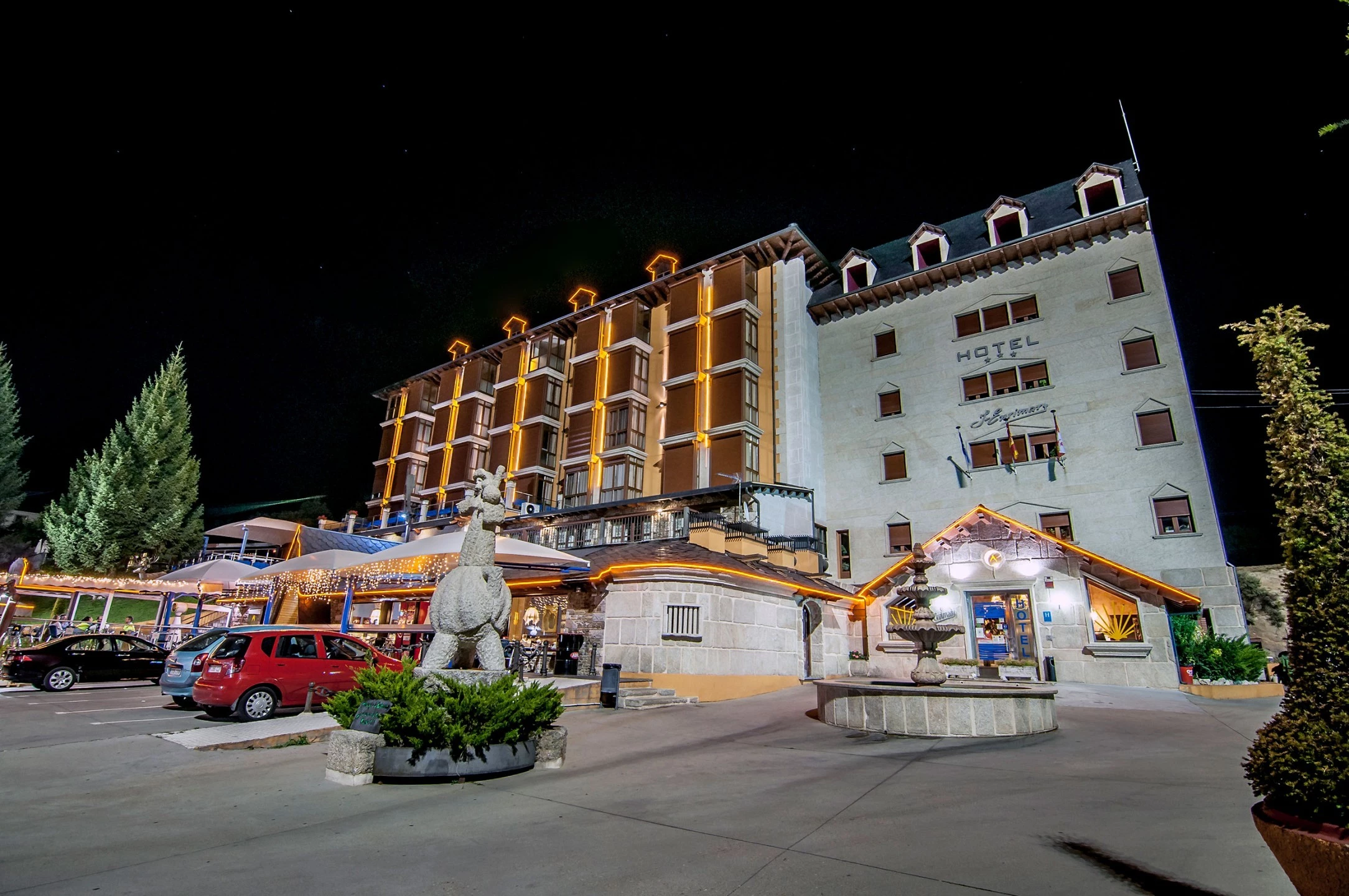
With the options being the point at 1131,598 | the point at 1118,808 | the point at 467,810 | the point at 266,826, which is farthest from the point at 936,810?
the point at 1131,598

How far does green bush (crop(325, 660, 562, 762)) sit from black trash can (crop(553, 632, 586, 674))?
1001 centimetres

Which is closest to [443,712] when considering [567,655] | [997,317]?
[567,655]

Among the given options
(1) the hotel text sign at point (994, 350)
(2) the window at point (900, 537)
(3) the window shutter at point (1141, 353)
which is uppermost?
(1) the hotel text sign at point (994, 350)

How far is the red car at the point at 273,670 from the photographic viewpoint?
1170 cm

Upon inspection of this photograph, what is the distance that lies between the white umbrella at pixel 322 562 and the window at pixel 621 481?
16163 mm

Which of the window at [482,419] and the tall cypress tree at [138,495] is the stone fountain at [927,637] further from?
the tall cypress tree at [138,495]

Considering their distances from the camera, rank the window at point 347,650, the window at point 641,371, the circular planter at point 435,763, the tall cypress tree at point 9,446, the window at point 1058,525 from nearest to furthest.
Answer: the circular planter at point 435,763
the window at point 347,650
the window at point 1058,525
the tall cypress tree at point 9,446
the window at point 641,371

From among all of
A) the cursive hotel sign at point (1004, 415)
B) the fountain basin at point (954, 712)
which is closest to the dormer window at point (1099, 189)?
the cursive hotel sign at point (1004, 415)

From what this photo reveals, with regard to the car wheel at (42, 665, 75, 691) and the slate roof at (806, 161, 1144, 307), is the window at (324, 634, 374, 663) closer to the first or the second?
the car wheel at (42, 665, 75, 691)

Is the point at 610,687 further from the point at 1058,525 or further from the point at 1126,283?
the point at 1126,283

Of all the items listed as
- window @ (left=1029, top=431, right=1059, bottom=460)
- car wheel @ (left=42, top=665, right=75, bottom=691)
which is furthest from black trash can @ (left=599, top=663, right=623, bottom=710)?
window @ (left=1029, top=431, right=1059, bottom=460)

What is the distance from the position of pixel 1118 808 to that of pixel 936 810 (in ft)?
5.39

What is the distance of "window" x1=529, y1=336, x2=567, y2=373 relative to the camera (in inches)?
1586

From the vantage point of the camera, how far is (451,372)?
4588 centimetres
